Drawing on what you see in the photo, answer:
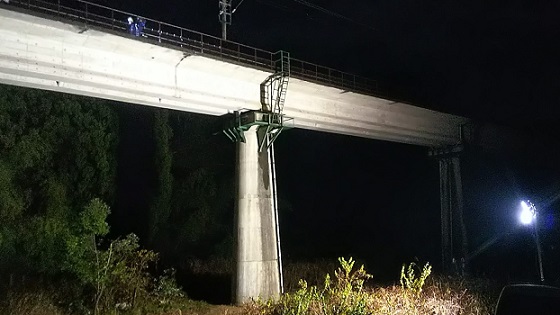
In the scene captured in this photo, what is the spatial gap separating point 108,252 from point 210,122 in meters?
12.8

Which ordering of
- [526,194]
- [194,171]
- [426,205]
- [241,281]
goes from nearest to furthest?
1. [241,281]
2. [194,171]
3. [526,194]
4. [426,205]

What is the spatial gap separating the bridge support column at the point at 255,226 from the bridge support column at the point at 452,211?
1454 centimetres

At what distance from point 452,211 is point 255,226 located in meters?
15.9

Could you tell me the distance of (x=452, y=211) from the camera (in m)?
29.9

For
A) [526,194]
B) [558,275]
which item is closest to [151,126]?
[558,275]

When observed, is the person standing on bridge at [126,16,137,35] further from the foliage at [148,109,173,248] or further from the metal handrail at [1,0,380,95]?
the foliage at [148,109,173,248]

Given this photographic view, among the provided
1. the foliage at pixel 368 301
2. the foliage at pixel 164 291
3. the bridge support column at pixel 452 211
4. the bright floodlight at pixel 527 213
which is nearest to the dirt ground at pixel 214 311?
the foliage at pixel 368 301

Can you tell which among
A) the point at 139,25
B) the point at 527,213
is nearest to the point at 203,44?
the point at 139,25

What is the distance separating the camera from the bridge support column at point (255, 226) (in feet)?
58.9

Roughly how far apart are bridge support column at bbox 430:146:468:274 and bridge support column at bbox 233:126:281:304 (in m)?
14.5

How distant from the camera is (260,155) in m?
19.0

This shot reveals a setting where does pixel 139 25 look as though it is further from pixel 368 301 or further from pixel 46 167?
pixel 368 301

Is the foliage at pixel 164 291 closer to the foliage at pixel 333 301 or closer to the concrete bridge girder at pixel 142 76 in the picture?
the foliage at pixel 333 301

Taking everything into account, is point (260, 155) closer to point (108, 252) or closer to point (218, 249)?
point (108, 252)
